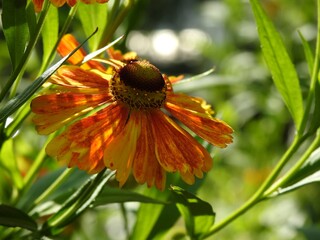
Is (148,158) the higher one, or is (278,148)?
(148,158)

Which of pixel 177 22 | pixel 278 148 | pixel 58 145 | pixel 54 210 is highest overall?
pixel 58 145

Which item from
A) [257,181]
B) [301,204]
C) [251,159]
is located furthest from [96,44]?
[301,204]

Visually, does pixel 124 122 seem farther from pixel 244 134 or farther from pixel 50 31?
pixel 244 134

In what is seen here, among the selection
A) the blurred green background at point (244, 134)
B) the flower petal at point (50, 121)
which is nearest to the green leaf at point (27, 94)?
the flower petal at point (50, 121)

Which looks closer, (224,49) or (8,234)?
(8,234)

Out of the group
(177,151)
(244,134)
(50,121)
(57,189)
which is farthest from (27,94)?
(244,134)

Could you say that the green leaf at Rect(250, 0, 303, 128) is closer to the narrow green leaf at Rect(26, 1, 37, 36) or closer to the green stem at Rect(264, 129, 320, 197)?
the green stem at Rect(264, 129, 320, 197)

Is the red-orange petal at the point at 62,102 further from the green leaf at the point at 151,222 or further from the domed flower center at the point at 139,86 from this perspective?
the green leaf at the point at 151,222

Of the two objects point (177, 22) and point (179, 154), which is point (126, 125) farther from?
point (177, 22)
